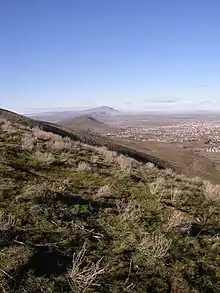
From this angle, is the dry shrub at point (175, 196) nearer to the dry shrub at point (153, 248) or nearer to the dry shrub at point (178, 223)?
the dry shrub at point (178, 223)

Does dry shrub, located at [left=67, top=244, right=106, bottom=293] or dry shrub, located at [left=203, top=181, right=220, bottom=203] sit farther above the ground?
dry shrub, located at [left=67, top=244, right=106, bottom=293]

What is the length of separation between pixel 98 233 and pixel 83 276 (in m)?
1.68

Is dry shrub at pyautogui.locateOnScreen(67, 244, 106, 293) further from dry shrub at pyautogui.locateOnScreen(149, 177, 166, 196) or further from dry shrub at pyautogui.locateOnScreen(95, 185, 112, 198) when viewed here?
dry shrub at pyautogui.locateOnScreen(149, 177, 166, 196)

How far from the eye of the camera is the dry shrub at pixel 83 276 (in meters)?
5.07

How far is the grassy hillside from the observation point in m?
5.32

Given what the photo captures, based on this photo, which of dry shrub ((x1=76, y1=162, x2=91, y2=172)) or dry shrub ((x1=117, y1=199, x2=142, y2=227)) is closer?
dry shrub ((x1=117, y1=199, x2=142, y2=227))

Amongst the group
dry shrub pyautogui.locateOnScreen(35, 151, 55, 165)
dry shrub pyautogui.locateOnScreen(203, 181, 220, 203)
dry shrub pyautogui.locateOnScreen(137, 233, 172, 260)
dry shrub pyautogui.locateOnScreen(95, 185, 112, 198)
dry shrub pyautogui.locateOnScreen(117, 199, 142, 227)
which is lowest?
dry shrub pyautogui.locateOnScreen(203, 181, 220, 203)

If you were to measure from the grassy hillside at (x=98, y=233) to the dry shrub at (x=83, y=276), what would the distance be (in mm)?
15

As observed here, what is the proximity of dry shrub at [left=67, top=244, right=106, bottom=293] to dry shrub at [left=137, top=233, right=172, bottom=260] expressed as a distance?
1136 millimetres

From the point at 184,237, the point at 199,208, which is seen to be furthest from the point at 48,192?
the point at 199,208

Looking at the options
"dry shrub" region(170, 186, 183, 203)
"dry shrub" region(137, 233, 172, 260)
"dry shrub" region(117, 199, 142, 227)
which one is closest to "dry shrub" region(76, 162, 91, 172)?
"dry shrub" region(170, 186, 183, 203)

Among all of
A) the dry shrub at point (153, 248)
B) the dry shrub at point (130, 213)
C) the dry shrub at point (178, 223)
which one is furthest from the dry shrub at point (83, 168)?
the dry shrub at point (153, 248)

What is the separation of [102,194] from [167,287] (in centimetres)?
360

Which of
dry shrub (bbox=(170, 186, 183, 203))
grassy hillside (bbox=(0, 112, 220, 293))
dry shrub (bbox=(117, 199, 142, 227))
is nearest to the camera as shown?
grassy hillside (bbox=(0, 112, 220, 293))
